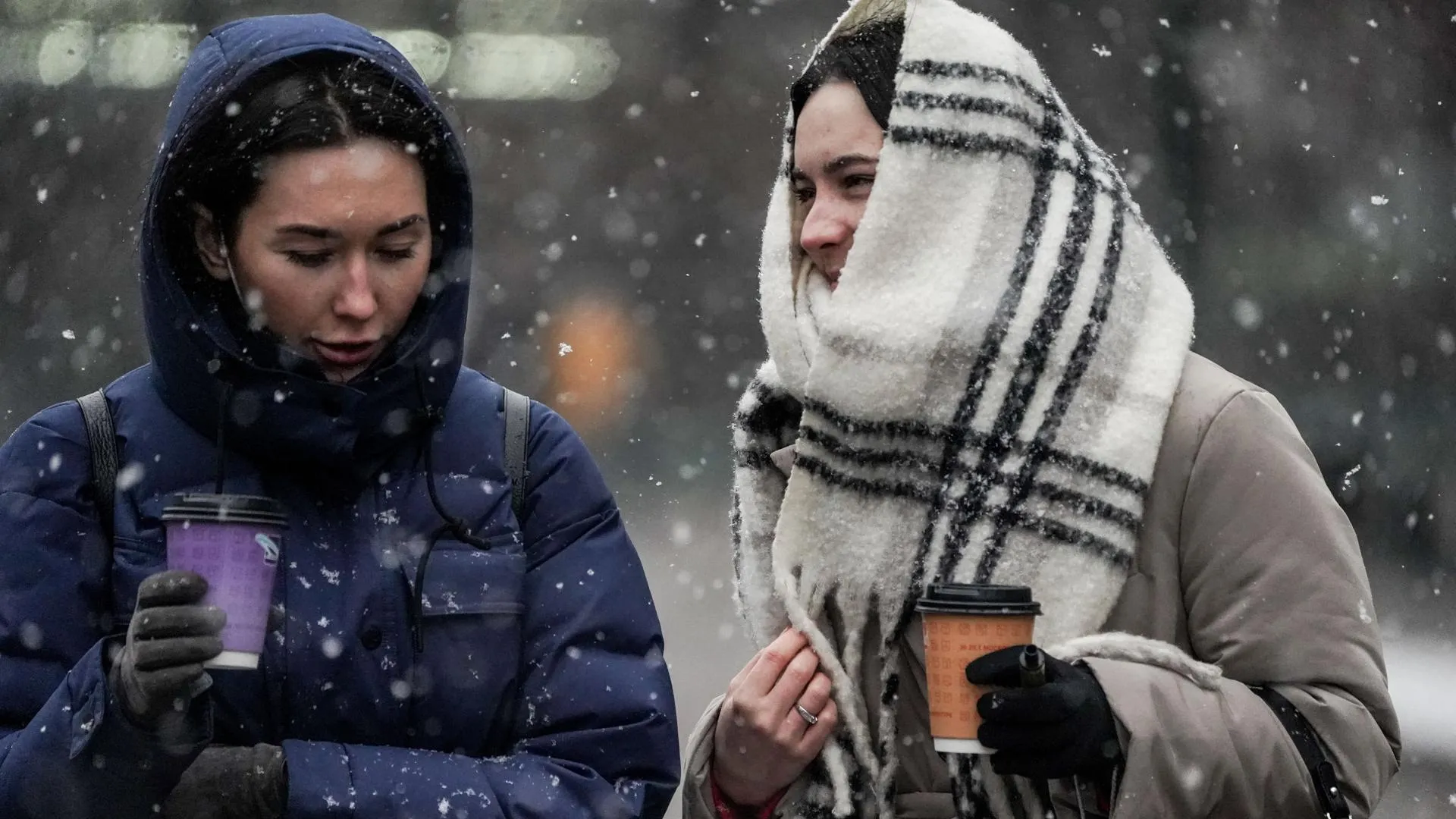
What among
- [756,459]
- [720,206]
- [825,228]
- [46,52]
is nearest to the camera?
[825,228]

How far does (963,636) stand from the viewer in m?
2.17

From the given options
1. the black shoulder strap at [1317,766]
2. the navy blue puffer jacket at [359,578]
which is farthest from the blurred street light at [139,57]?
the black shoulder strap at [1317,766]

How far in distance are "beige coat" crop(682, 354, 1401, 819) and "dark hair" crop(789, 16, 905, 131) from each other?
0.70 m

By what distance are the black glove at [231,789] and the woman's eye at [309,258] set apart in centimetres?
76

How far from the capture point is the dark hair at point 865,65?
106 inches

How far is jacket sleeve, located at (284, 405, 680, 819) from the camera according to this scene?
2363mm

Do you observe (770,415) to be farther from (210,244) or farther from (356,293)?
(210,244)

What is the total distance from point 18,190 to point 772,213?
30.4ft

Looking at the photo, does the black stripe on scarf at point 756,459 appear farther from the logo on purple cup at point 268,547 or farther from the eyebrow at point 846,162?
the logo on purple cup at point 268,547

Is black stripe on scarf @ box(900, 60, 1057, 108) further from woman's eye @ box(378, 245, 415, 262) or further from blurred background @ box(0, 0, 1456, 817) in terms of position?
blurred background @ box(0, 0, 1456, 817)

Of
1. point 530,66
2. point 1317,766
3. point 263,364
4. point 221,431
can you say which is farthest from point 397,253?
point 530,66

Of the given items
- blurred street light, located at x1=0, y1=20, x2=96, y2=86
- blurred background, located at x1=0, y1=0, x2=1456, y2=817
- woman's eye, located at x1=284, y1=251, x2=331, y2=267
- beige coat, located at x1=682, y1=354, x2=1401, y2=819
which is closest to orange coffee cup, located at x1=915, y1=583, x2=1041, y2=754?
beige coat, located at x1=682, y1=354, x2=1401, y2=819

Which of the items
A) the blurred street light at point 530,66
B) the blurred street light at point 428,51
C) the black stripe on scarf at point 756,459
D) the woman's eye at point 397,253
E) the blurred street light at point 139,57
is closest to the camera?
the woman's eye at point 397,253

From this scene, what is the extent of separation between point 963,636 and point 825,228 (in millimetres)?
830
